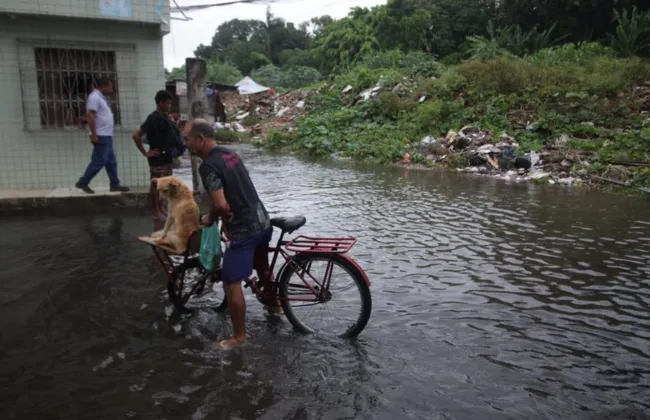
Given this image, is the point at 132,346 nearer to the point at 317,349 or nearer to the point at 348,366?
the point at 317,349

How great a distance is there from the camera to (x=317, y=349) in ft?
A: 13.2

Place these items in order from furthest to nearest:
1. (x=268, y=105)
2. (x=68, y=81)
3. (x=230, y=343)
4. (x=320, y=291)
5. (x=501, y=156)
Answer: (x=268, y=105) → (x=501, y=156) → (x=68, y=81) → (x=320, y=291) → (x=230, y=343)

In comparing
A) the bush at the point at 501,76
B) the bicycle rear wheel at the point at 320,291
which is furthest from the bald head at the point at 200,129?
the bush at the point at 501,76

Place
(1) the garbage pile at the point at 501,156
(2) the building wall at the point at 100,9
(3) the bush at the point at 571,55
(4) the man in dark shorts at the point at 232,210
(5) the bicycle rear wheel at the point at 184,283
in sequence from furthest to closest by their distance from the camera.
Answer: (3) the bush at the point at 571,55, (1) the garbage pile at the point at 501,156, (2) the building wall at the point at 100,9, (5) the bicycle rear wheel at the point at 184,283, (4) the man in dark shorts at the point at 232,210

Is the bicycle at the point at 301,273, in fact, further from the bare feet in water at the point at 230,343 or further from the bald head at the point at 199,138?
the bald head at the point at 199,138

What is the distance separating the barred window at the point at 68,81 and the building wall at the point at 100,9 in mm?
586

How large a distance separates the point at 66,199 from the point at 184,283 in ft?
15.1

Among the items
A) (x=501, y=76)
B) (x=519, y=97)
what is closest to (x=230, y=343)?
(x=519, y=97)

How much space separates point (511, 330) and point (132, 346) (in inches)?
121

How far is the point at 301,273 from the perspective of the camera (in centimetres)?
419

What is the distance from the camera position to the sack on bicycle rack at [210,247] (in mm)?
4230

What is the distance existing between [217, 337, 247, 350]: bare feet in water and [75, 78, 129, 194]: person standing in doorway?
492 cm

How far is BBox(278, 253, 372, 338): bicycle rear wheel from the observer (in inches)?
160

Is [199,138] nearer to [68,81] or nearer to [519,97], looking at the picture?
[68,81]
